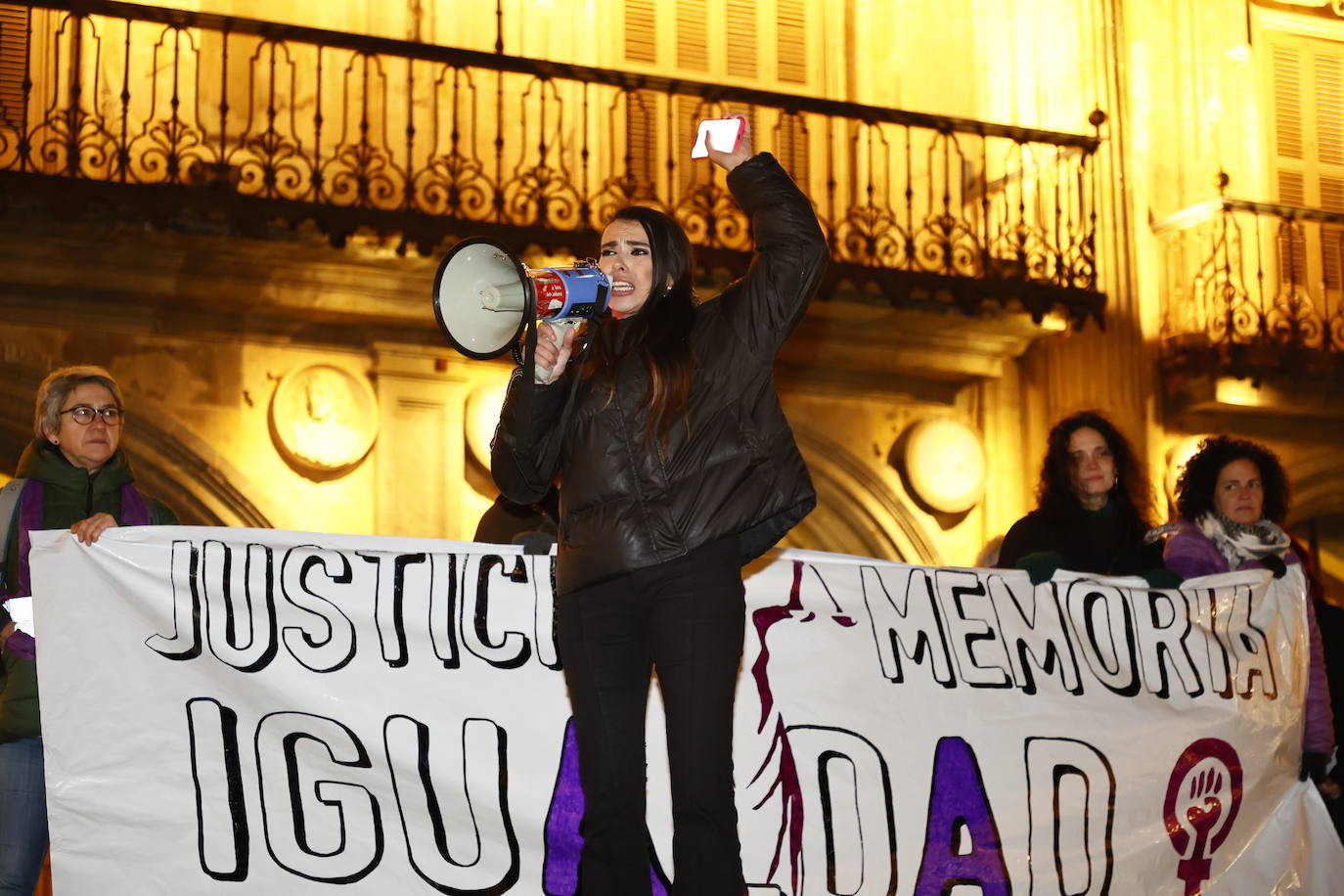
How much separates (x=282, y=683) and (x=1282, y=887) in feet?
10.1

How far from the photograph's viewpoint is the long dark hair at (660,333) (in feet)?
12.5

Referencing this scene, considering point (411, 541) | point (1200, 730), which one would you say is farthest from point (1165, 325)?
point (411, 541)

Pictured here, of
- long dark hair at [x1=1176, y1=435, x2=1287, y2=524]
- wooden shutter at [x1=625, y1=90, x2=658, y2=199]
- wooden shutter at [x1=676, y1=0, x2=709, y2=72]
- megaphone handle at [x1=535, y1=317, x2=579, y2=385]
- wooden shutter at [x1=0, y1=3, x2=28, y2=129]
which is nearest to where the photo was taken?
megaphone handle at [x1=535, y1=317, x2=579, y2=385]

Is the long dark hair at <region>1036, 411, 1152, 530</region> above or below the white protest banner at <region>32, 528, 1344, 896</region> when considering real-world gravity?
above

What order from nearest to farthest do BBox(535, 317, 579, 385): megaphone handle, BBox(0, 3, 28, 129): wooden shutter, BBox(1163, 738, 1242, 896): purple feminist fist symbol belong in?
BBox(535, 317, 579, 385): megaphone handle → BBox(1163, 738, 1242, 896): purple feminist fist symbol → BBox(0, 3, 28, 129): wooden shutter

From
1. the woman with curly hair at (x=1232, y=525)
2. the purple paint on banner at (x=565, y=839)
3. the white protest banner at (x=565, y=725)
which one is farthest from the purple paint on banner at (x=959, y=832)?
the woman with curly hair at (x=1232, y=525)

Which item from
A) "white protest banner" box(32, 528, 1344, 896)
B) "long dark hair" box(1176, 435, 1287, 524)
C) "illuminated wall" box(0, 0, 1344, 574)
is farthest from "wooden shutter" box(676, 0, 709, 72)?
"white protest banner" box(32, 528, 1344, 896)

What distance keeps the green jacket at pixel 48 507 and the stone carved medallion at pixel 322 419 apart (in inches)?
180

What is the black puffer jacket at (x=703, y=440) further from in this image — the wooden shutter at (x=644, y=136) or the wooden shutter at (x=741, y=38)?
the wooden shutter at (x=741, y=38)

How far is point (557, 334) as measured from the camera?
12.5 feet

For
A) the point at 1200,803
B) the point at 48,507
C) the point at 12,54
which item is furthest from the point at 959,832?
the point at 12,54

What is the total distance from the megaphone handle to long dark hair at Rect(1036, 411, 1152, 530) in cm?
260

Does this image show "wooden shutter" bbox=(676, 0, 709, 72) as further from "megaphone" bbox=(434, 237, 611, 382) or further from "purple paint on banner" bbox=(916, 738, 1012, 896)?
"megaphone" bbox=(434, 237, 611, 382)

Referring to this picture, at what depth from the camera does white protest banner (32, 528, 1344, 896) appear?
464 centimetres
